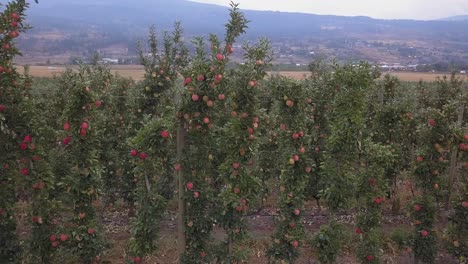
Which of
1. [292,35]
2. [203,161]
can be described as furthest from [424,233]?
[292,35]

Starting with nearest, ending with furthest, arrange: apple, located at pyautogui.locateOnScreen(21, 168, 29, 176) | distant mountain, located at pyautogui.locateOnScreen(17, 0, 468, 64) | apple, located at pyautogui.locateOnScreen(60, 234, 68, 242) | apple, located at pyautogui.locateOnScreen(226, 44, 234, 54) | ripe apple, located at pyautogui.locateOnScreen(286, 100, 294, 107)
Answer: apple, located at pyautogui.locateOnScreen(226, 44, 234, 54) < apple, located at pyautogui.locateOnScreen(21, 168, 29, 176) < apple, located at pyautogui.locateOnScreen(60, 234, 68, 242) < ripe apple, located at pyautogui.locateOnScreen(286, 100, 294, 107) < distant mountain, located at pyautogui.locateOnScreen(17, 0, 468, 64)

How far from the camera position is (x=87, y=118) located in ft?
20.1

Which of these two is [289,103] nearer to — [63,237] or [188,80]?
[188,80]

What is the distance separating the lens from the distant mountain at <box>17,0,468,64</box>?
72.4m

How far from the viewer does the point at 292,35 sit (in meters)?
122

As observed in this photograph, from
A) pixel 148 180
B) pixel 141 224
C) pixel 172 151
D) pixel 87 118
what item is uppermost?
pixel 87 118

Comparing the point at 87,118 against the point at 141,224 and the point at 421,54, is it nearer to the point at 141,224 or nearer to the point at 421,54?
the point at 141,224

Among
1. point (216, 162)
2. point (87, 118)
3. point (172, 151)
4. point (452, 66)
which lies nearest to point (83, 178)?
point (87, 118)

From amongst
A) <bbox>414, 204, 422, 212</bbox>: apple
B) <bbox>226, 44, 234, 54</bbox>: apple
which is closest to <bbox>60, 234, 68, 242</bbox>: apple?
<bbox>226, 44, 234, 54</bbox>: apple

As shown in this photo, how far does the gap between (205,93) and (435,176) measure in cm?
425

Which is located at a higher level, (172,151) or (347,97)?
(347,97)

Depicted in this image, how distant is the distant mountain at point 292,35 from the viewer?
72.4 m

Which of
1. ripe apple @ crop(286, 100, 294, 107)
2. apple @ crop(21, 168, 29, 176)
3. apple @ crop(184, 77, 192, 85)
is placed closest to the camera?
apple @ crop(184, 77, 192, 85)

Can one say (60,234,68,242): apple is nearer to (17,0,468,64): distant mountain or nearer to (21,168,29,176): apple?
(21,168,29,176): apple
